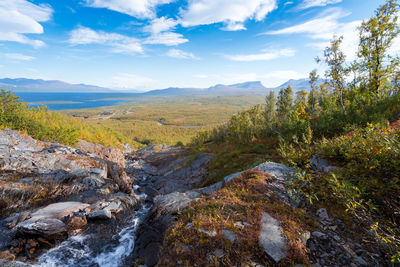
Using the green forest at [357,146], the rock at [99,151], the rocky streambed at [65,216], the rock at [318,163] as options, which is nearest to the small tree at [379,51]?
the green forest at [357,146]

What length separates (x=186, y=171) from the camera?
2770cm

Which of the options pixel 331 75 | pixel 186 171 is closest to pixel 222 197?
pixel 186 171

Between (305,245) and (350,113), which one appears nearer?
(305,245)

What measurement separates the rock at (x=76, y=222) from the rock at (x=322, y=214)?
13.2 meters

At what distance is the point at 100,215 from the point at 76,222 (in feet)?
4.45

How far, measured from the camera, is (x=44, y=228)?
353 inches

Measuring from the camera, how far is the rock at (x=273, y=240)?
14.1ft

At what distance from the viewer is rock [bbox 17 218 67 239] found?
28.6ft

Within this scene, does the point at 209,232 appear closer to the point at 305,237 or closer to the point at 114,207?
the point at 305,237

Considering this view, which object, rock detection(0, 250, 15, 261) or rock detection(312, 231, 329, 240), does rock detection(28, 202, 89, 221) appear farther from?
rock detection(312, 231, 329, 240)

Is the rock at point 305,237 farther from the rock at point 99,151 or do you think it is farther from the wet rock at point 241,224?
the rock at point 99,151

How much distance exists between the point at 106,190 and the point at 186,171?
13.5 meters

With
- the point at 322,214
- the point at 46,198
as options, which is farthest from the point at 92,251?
the point at 322,214

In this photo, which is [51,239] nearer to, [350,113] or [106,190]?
[106,190]
